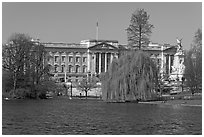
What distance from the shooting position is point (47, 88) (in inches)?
1914

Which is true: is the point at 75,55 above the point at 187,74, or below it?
above

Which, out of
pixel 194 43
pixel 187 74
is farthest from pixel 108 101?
pixel 194 43

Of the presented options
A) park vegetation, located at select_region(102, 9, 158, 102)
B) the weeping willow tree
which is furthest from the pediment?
the weeping willow tree

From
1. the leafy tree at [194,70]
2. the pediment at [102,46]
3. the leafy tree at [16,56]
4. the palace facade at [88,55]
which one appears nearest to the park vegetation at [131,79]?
the leafy tree at [194,70]

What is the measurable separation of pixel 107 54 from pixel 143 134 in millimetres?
88601

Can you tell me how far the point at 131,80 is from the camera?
36.8 metres

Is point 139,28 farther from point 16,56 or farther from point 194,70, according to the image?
point 16,56

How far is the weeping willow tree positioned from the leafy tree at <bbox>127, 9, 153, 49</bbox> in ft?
40.4

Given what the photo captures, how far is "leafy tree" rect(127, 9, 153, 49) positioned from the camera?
164 feet

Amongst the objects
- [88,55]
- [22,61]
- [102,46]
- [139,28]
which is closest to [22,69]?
[22,61]

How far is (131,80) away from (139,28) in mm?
14413

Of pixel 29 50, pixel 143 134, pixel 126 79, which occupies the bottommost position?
pixel 143 134

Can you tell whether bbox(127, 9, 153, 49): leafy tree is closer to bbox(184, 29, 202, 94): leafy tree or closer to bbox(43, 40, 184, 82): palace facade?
bbox(184, 29, 202, 94): leafy tree

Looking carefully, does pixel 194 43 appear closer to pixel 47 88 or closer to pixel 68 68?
pixel 47 88
